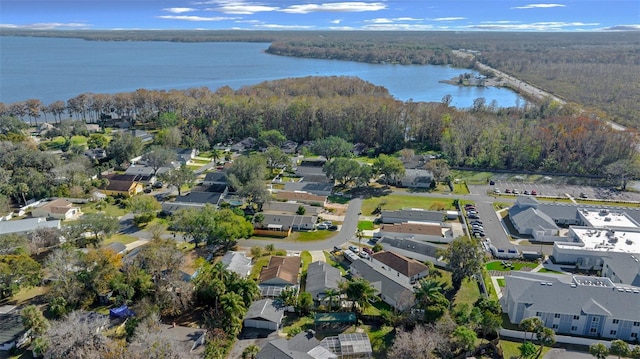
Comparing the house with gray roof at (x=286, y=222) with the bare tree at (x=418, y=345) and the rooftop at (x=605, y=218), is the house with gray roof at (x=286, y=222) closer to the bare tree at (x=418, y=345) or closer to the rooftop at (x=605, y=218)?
the bare tree at (x=418, y=345)

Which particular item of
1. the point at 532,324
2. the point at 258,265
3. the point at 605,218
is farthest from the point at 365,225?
the point at 605,218

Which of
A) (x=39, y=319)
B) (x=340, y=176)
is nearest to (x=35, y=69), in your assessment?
(x=340, y=176)

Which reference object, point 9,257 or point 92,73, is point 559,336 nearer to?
point 9,257

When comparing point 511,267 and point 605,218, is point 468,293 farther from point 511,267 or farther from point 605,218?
point 605,218

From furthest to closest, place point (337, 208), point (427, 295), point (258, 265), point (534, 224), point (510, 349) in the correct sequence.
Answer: point (337, 208)
point (534, 224)
point (258, 265)
point (427, 295)
point (510, 349)

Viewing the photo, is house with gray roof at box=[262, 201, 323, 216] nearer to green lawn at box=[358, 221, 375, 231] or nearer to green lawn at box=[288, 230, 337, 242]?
green lawn at box=[288, 230, 337, 242]

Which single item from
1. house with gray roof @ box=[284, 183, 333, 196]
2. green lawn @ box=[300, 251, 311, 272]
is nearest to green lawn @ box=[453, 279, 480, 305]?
green lawn @ box=[300, 251, 311, 272]
